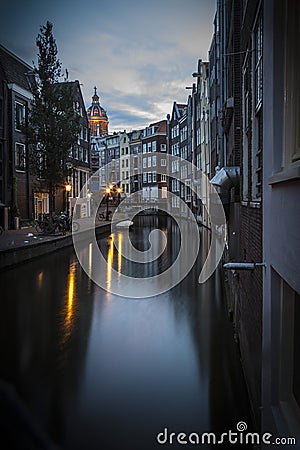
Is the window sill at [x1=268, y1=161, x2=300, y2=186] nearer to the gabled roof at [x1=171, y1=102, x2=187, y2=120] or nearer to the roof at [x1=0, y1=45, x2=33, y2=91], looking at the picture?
the roof at [x1=0, y1=45, x2=33, y2=91]

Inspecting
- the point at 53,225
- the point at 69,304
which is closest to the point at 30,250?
the point at 53,225

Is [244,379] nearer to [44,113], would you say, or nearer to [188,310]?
[188,310]

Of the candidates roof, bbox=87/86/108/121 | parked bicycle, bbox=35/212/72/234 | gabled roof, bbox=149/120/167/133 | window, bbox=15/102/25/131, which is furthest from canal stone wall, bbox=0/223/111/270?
roof, bbox=87/86/108/121

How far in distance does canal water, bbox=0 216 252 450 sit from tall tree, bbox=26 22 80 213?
507 inches

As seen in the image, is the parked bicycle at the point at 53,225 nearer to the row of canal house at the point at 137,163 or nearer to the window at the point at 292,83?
the window at the point at 292,83

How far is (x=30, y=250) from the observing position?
17.1 meters

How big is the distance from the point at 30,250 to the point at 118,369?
1138cm

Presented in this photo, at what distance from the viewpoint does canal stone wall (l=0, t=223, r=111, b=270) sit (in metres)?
14.8

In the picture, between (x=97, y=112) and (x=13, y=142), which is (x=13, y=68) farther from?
(x=97, y=112)

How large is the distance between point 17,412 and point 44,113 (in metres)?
24.0

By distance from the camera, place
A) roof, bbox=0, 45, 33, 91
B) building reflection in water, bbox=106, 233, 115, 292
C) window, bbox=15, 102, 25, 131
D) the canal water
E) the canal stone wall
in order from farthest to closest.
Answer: window, bbox=15, 102, 25, 131 < roof, bbox=0, 45, 33, 91 < the canal stone wall < building reflection in water, bbox=106, 233, 115, 292 < the canal water

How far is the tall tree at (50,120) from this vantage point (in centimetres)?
2316

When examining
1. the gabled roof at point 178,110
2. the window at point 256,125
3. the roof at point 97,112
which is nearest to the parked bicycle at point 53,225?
the window at point 256,125

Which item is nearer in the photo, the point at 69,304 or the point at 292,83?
the point at 292,83
